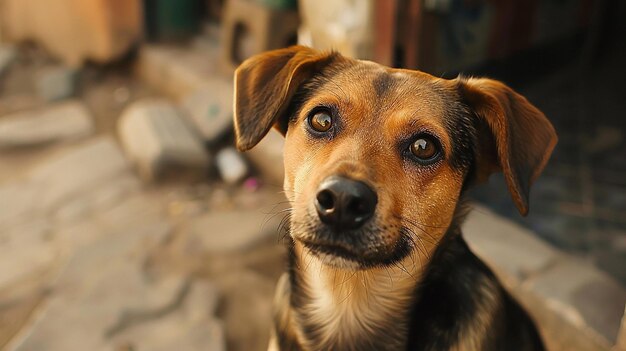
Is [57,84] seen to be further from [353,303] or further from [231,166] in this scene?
[353,303]

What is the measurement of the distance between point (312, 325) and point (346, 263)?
0.47m

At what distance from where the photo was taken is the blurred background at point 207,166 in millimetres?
3359

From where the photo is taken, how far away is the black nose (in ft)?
5.64

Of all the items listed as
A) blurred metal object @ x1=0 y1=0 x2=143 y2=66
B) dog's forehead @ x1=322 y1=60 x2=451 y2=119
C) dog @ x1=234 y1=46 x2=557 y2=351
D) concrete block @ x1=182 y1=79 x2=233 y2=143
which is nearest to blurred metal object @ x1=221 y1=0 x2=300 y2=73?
concrete block @ x1=182 y1=79 x2=233 y2=143

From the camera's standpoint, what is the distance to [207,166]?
4871 mm

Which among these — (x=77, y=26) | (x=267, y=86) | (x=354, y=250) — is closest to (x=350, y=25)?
(x=267, y=86)

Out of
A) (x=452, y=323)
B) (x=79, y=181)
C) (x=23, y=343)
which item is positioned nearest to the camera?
(x=452, y=323)

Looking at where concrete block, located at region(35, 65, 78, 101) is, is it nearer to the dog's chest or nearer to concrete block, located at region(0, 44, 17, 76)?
concrete block, located at region(0, 44, 17, 76)

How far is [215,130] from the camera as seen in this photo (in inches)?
199

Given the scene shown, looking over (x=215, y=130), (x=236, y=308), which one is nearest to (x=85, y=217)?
(x=215, y=130)

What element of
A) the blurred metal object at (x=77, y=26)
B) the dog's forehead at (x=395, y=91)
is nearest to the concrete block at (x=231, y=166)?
the blurred metal object at (x=77, y=26)

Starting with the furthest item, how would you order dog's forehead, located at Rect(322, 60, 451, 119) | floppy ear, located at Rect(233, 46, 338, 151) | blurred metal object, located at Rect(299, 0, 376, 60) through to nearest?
1. blurred metal object, located at Rect(299, 0, 376, 60)
2. floppy ear, located at Rect(233, 46, 338, 151)
3. dog's forehead, located at Rect(322, 60, 451, 119)

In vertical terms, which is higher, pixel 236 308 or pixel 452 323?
pixel 452 323

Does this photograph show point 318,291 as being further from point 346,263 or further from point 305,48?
point 305,48
